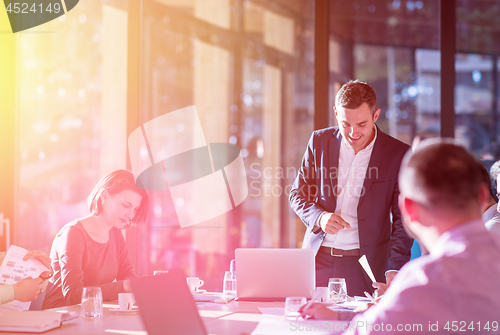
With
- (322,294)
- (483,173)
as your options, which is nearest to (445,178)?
(483,173)

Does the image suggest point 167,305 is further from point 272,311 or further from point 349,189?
point 349,189

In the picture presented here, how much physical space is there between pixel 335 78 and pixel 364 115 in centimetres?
287

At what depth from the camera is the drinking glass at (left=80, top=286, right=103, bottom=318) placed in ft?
6.28

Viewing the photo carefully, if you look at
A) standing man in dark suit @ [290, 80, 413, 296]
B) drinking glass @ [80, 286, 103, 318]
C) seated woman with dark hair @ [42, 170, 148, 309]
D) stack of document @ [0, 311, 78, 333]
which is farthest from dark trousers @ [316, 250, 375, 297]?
stack of document @ [0, 311, 78, 333]

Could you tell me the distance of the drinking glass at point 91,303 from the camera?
192 centimetres

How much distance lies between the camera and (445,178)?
1019mm

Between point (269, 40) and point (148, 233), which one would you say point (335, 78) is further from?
point (148, 233)

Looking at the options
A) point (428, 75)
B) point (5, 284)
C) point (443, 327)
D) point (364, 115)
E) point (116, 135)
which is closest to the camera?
point (443, 327)

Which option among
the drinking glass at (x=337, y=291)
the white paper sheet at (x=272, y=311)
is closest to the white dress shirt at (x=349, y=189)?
the drinking glass at (x=337, y=291)

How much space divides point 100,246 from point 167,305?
A: 1158 millimetres

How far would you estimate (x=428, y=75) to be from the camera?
640cm

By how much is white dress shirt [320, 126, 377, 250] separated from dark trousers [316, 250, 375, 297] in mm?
67

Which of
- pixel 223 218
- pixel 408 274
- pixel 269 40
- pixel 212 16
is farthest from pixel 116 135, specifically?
pixel 408 274

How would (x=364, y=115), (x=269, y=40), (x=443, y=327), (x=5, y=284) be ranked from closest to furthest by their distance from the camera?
(x=443, y=327) < (x=5, y=284) < (x=364, y=115) < (x=269, y=40)
